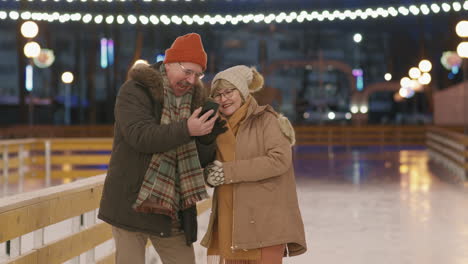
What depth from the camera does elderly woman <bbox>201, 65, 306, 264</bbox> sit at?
12.8 feet

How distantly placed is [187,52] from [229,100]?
0.40 metres

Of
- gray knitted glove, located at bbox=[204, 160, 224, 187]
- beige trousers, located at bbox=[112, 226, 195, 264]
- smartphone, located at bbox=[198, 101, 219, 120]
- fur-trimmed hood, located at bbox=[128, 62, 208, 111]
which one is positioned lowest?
beige trousers, located at bbox=[112, 226, 195, 264]

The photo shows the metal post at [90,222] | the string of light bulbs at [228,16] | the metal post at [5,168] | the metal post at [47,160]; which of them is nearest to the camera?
the metal post at [90,222]

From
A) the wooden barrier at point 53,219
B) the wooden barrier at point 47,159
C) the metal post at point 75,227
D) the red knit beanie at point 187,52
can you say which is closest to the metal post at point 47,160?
the wooden barrier at point 47,159

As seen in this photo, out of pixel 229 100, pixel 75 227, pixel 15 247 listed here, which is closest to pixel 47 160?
pixel 75 227

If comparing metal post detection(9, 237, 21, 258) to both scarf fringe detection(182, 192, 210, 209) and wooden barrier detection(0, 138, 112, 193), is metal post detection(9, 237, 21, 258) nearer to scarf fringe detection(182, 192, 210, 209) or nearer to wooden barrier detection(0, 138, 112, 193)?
scarf fringe detection(182, 192, 210, 209)

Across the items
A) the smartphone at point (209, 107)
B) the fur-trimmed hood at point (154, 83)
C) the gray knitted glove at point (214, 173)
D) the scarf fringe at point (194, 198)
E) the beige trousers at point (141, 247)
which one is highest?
the fur-trimmed hood at point (154, 83)

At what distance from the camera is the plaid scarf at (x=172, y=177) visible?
A: 138 inches

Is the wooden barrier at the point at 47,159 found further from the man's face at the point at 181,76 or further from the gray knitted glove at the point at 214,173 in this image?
the man's face at the point at 181,76

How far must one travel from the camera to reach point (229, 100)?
3916 millimetres

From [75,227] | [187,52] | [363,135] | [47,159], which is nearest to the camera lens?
[187,52]

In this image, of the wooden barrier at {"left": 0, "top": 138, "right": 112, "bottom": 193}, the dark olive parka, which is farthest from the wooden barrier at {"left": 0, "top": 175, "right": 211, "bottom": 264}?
the wooden barrier at {"left": 0, "top": 138, "right": 112, "bottom": 193}

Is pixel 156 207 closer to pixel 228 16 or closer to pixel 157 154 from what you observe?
pixel 157 154

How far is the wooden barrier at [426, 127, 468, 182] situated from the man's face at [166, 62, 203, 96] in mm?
13917
